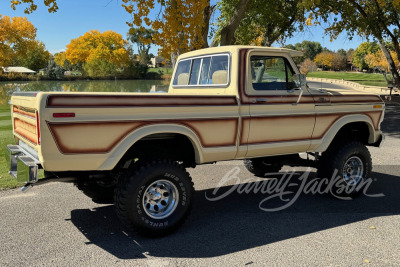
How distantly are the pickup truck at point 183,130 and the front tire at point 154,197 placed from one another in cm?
1

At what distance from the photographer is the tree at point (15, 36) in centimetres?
5981

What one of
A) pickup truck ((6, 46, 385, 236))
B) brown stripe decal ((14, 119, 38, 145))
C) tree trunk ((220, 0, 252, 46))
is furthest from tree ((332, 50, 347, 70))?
brown stripe decal ((14, 119, 38, 145))

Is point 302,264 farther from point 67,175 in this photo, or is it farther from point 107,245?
point 67,175

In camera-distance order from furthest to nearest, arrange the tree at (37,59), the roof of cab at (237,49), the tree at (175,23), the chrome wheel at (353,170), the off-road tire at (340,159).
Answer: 1. the tree at (37,59)
2. the tree at (175,23)
3. the chrome wheel at (353,170)
4. the off-road tire at (340,159)
5. the roof of cab at (237,49)

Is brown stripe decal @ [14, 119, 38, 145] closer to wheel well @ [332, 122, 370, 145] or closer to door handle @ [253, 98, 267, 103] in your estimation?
door handle @ [253, 98, 267, 103]

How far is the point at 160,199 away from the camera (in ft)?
13.5

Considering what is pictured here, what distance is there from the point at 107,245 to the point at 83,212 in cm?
114

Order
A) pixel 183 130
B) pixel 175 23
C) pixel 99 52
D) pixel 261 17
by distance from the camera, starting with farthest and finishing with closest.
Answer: pixel 99 52 < pixel 261 17 < pixel 175 23 < pixel 183 130

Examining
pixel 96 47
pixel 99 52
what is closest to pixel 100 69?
pixel 99 52

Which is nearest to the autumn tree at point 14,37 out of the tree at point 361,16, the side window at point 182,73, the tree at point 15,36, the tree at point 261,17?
the tree at point 15,36

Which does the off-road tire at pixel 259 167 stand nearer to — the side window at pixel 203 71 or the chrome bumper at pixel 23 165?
the side window at pixel 203 71

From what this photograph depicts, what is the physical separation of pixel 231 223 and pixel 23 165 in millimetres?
2358

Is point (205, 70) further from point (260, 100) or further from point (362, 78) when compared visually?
point (362, 78)

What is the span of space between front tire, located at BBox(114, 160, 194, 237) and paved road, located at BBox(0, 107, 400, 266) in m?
0.17
